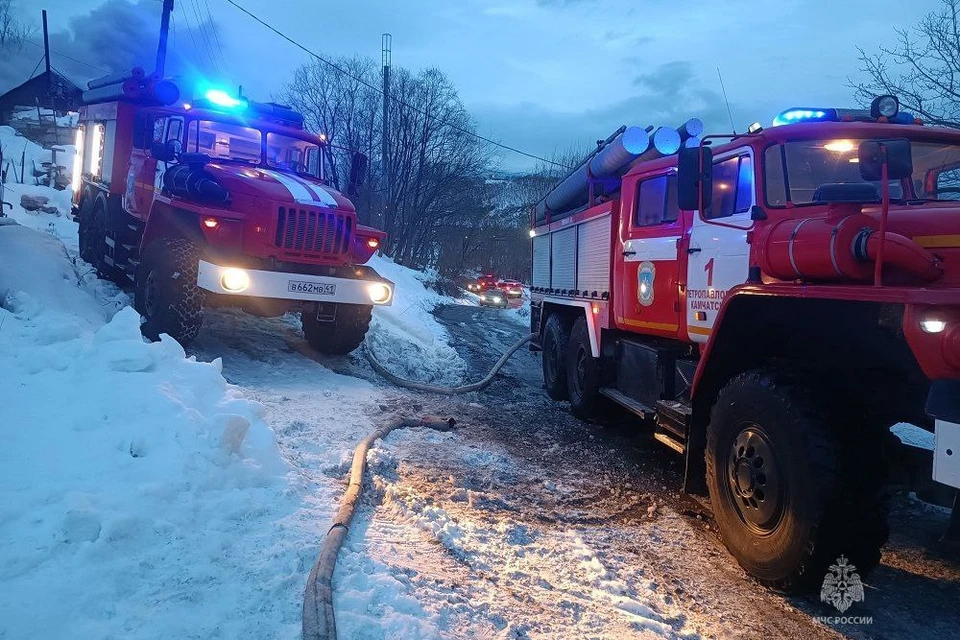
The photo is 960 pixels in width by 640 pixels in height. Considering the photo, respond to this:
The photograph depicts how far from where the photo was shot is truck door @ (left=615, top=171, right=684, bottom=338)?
5781 mm

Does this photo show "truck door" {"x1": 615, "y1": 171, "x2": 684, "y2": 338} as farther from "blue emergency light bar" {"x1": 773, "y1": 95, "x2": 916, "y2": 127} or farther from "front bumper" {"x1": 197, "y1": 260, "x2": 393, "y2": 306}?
"front bumper" {"x1": 197, "y1": 260, "x2": 393, "y2": 306}

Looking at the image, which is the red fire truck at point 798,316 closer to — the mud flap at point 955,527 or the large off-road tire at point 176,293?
the mud flap at point 955,527

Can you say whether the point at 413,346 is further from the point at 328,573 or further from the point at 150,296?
the point at 328,573

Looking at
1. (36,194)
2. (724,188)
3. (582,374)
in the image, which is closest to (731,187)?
(724,188)

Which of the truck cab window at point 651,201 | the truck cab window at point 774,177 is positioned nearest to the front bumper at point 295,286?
the truck cab window at point 651,201

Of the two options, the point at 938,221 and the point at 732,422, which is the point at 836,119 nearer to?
the point at 938,221

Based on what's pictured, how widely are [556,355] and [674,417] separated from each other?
4.10m

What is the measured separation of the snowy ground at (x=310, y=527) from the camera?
263cm

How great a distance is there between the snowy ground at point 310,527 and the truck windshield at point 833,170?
1.74 m

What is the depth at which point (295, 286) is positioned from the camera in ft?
24.2

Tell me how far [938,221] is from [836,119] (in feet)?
6.11

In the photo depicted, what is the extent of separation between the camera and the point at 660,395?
5832mm

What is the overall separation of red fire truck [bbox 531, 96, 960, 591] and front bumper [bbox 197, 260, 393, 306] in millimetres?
3169

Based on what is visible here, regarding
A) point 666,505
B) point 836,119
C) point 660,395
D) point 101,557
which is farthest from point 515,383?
point 101,557
